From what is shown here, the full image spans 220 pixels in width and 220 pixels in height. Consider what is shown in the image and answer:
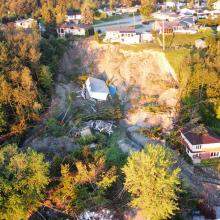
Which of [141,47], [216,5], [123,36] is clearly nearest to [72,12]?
[123,36]

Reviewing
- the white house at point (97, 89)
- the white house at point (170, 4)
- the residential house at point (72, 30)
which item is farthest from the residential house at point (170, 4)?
the white house at point (97, 89)

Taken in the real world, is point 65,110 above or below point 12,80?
below

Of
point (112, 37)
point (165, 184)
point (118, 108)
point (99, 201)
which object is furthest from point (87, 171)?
point (112, 37)

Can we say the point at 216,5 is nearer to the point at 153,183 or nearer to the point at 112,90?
the point at 112,90

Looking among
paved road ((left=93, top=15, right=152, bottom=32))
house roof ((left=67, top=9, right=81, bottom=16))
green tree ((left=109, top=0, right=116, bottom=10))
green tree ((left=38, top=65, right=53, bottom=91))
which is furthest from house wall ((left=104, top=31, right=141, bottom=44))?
green tree ((left=109, top=0, right=116, bottom=10))

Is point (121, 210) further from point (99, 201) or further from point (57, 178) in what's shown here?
point (57, 178)

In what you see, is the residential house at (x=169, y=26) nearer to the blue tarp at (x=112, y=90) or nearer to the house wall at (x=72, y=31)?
the house wall at (x=72, y=31)
